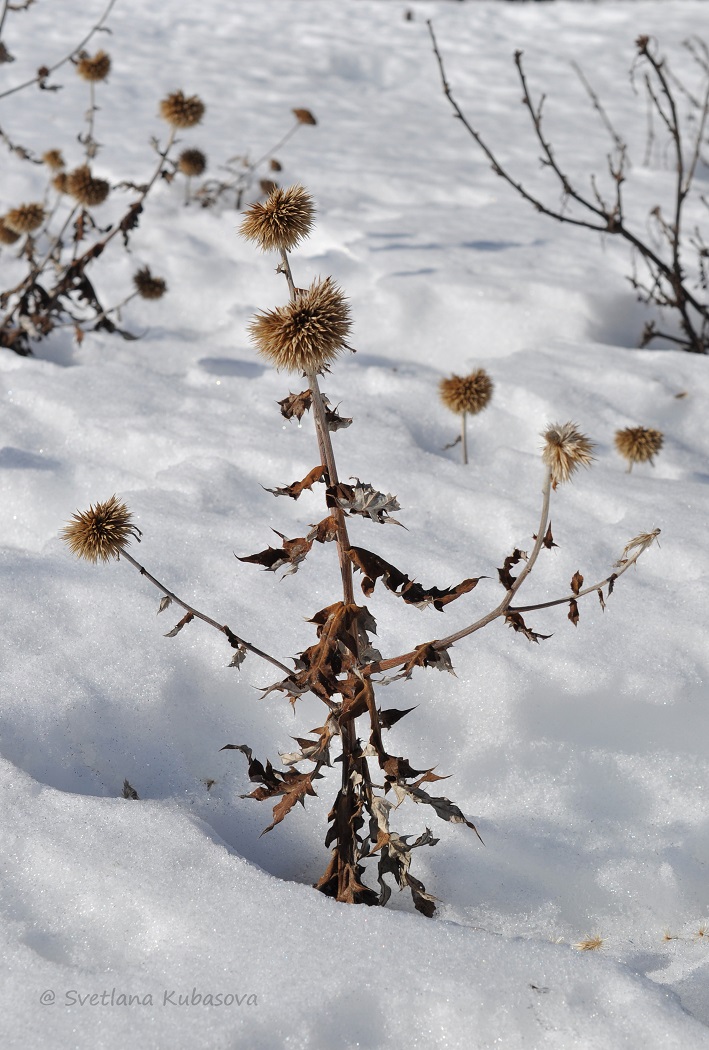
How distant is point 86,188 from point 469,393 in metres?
2.20

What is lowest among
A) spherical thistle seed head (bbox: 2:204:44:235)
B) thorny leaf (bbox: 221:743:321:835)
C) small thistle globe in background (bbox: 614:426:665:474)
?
thorny leaf (bbox: 221:743:321:835)

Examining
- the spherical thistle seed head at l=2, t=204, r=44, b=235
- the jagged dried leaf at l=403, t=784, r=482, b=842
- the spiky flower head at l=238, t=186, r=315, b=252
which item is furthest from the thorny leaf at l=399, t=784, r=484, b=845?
the spherical thistle seed head at l=2, t=204, r=44, b=235

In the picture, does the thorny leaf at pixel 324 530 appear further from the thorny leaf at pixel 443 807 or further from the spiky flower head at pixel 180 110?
the spiky flower head at pixel 180 110

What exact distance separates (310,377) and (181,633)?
38.5 inches

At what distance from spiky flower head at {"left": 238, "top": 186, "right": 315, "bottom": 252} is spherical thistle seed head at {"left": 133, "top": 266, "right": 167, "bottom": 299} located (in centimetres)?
261

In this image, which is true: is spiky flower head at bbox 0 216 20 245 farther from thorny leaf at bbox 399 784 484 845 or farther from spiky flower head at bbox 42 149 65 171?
thorny leaf at bbox 399 784 484 845

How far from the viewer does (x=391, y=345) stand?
13.3ft

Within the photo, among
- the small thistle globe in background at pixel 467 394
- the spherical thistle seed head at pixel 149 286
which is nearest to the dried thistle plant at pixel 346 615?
the small thistle globe in background at pixel 467 394

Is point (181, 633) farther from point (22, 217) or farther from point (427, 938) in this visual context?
point (22, 217)

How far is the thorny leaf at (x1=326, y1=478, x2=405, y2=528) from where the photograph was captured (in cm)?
157

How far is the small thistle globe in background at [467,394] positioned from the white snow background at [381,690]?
7.3 inches

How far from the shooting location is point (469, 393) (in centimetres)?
319

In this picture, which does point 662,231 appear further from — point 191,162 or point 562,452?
point 562,452

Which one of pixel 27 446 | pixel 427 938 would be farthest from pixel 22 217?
pixel 427 938
